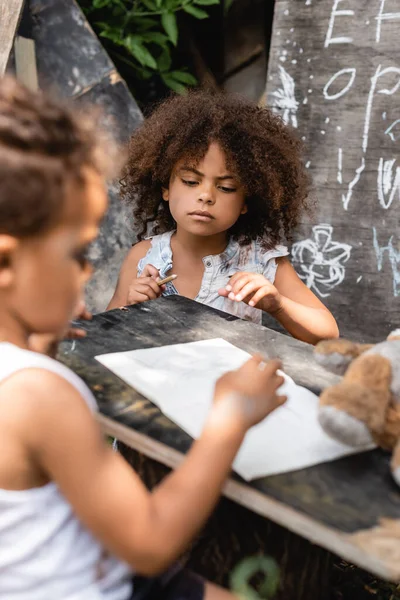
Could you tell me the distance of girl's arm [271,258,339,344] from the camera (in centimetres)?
202

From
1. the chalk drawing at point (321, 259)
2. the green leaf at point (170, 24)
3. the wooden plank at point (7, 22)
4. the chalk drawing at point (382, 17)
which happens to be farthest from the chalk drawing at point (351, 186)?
the wooden plank at point (7, 22)

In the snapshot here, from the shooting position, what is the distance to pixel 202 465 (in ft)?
2.81

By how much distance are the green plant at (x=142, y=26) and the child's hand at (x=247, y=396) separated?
2588 mm

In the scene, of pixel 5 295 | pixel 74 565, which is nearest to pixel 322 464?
pixel 74 565

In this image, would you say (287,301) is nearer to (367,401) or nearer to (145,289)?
(145,289)

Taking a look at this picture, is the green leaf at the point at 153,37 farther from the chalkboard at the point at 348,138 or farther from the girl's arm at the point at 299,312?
the girl's arm at the point at 299,312

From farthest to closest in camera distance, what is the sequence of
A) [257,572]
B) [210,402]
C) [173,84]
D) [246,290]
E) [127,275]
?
1. [173,84]
2. [127,275]
3. [246,290]
4. [257,572]
5. [210,402]

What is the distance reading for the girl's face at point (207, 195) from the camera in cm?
200

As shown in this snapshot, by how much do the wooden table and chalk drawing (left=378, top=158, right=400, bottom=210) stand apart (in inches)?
50.9

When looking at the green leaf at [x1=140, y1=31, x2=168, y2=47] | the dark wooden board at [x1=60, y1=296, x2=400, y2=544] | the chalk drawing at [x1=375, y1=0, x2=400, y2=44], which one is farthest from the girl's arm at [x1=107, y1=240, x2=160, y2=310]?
the green leaf at [x1=140, y1=31, x2=168, y2=47]

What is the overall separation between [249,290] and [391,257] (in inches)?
44.6

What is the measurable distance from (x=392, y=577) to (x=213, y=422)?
0.31m

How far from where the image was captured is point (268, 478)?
0.87 meters

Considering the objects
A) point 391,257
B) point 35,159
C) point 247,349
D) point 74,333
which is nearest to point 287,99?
point 391,257
